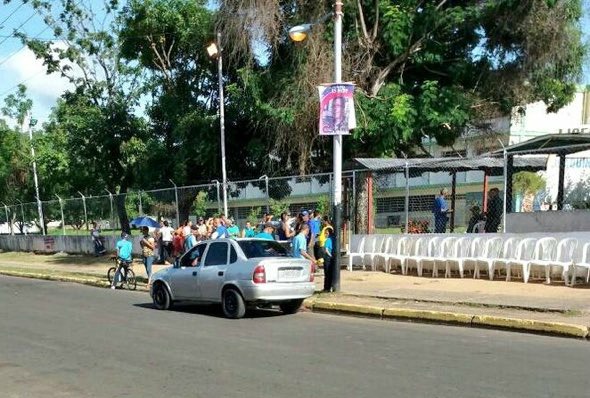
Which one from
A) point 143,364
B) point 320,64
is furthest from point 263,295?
point 320,64

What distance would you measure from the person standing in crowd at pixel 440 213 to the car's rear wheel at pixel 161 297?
7.41 m

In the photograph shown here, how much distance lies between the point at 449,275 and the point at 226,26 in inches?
423

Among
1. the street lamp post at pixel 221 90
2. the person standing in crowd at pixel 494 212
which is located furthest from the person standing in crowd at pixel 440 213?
the street lamp post at pixel 221 90

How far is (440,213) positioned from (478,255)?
7.81 ft

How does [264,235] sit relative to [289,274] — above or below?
above

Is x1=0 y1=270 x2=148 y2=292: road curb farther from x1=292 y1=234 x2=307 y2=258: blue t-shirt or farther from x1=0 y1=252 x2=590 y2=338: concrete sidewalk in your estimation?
x1=0 y1=252 x2=590 y2=338: concrete sidewalk

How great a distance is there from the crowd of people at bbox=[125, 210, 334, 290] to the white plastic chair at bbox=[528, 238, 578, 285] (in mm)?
4330

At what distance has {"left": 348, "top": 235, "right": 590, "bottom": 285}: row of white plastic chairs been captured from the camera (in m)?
13.5

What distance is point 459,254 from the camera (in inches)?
618

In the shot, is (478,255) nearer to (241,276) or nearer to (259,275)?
(259,275)

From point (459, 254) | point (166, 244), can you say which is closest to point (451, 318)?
point (459, 254)

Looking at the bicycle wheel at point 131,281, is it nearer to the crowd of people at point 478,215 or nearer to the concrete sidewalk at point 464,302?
the concrete sidewalk at point 464,302

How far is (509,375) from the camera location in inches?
283

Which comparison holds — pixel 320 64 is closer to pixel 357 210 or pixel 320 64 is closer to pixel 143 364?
pixel 357 210
